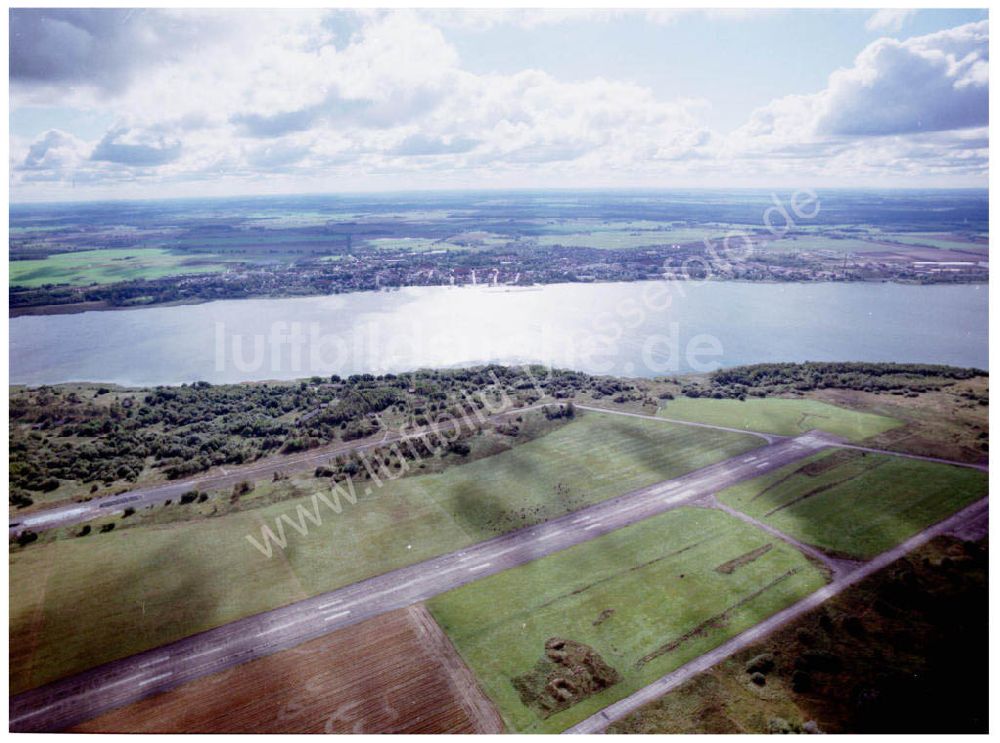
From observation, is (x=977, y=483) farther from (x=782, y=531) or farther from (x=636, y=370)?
(x=636, y=370)

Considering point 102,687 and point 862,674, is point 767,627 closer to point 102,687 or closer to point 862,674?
point 862,674

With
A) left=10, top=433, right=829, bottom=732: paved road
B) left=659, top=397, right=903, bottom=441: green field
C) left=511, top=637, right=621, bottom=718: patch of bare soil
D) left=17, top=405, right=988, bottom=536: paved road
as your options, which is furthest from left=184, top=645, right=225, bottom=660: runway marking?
left=659, top=397, right=903, bottom=441: green field

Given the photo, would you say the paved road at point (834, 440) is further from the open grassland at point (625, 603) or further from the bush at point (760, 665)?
the bush at point (760, 665)

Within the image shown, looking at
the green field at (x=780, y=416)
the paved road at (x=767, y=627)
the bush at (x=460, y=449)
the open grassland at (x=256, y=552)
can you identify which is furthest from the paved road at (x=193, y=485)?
the paved road at (x=767, y=627)

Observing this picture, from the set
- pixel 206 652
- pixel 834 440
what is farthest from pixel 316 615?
pixel 834 440

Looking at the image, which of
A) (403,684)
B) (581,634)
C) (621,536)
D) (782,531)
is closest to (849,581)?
(782,531)

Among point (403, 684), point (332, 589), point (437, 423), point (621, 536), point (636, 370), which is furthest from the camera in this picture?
point (636, 370)
